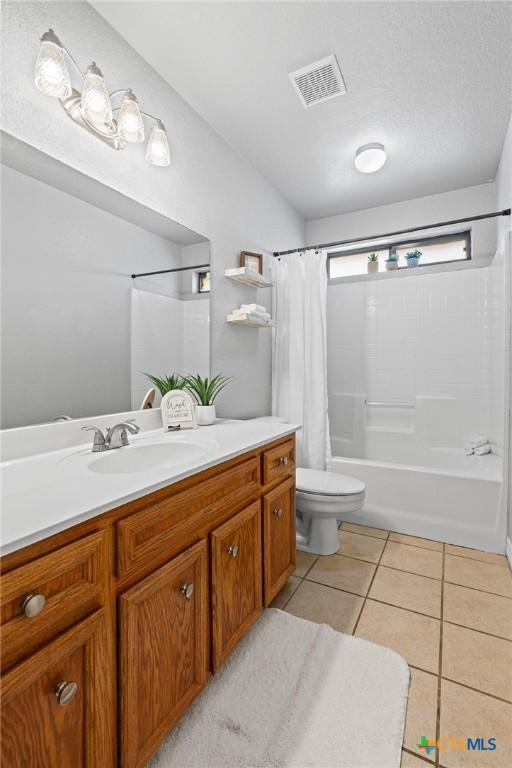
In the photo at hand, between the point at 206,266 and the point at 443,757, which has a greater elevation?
the point at 206,266

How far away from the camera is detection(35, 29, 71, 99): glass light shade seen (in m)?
1.14

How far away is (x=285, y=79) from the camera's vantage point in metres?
1.79

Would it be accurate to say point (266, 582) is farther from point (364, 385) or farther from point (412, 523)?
point (364, 385)

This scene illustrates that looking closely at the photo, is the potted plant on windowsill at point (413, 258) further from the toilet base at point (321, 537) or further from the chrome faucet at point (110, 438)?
the chrome faucet at point (110, 438)

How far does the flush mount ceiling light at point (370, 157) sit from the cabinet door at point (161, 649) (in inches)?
98.4

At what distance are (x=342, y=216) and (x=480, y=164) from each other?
111cm

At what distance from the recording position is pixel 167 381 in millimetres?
1762

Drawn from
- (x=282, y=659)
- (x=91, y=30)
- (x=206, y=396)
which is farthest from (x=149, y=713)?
(x=91, y=30)

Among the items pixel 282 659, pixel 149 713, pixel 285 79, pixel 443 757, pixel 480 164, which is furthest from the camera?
pixel 480 164

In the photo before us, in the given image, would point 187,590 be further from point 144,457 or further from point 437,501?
point 437,501

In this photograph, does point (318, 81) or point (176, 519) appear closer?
point (176, 519)

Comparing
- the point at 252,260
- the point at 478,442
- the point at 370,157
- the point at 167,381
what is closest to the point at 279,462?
the point at 167,381

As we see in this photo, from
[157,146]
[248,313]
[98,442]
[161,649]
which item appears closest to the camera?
[161,649]

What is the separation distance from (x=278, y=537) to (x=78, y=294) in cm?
130
